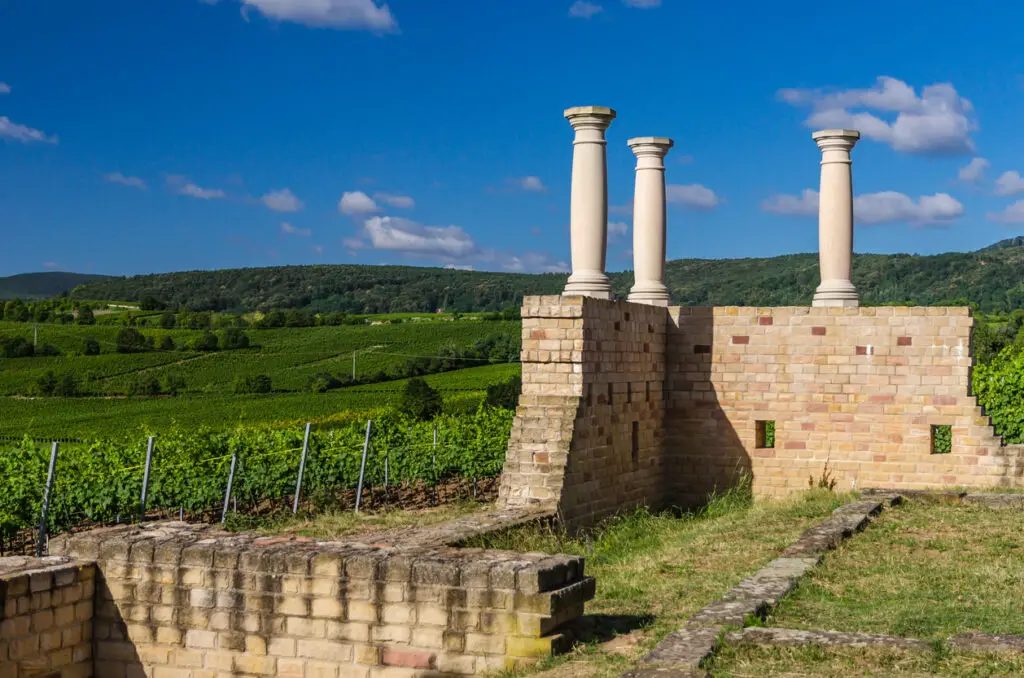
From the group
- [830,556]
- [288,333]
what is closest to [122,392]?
[288,333]

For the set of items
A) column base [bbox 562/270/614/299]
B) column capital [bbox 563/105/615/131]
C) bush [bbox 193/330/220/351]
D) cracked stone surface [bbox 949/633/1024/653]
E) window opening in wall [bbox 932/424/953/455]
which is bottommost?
cracked stone surface [bbox 949/633/1024/653]

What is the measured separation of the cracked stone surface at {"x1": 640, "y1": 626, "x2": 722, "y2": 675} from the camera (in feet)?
20.6

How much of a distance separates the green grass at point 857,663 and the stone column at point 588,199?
7970 mm

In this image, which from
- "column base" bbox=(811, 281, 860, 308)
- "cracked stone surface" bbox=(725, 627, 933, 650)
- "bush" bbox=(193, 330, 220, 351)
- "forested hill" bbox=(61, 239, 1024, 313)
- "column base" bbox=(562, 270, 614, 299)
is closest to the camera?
"cracked stone surface" bbox=(725, 627, 933, 650)

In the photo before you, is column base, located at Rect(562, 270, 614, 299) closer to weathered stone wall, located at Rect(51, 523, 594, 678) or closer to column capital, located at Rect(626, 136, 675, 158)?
column capital, located at Rect(626, 136, 675, 158)

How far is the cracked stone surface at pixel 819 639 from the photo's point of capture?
255 inches

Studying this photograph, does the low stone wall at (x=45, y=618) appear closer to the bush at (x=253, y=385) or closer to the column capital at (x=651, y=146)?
the column capital at (x=651, y=146)

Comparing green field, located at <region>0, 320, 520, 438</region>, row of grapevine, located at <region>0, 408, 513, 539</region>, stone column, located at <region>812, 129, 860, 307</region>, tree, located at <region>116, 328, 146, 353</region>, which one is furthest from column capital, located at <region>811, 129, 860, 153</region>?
tree, located at <region>116, 328, 146, 353</region>

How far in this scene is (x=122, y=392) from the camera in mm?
49531

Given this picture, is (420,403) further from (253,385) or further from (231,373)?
(231,373)

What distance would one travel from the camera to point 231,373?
A: 54.7 meters

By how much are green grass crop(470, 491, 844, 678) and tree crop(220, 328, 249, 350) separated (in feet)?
156

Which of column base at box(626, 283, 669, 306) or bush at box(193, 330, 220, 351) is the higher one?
bush at box(193, 330, 220, 351)

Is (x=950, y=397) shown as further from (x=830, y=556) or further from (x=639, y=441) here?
(x=830, y=556)
